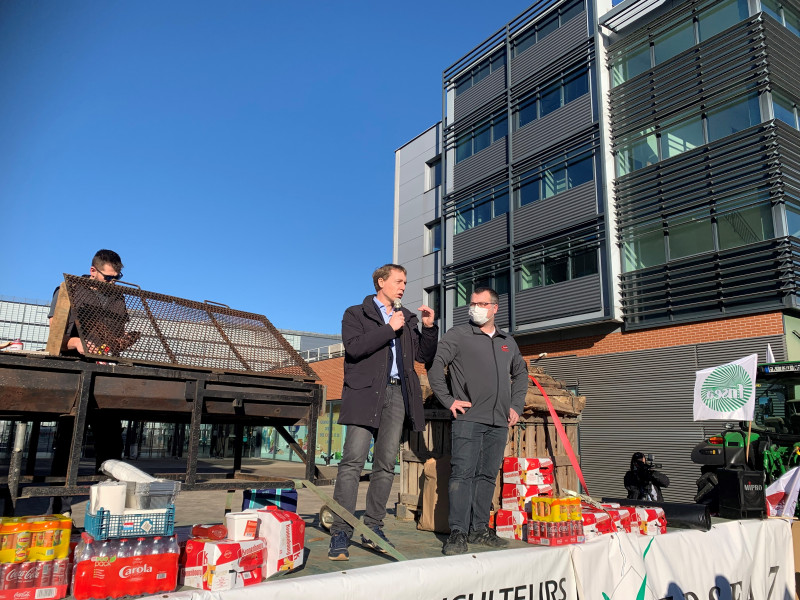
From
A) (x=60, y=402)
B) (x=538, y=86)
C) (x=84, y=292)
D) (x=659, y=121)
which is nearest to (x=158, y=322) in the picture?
(x=84, y=292)

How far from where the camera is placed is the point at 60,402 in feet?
11.1

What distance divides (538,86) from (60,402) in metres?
20.4

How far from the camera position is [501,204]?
21.5 meters

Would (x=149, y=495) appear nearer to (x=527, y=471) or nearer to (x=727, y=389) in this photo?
(x=527, y=471)

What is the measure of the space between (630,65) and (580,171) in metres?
3.55

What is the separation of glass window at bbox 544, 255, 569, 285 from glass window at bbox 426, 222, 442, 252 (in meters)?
7.51

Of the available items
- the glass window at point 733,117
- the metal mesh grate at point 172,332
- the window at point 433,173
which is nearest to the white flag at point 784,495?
the metal mesh grate at point 172,332

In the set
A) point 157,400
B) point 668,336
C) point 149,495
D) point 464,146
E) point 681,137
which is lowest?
point 149,495

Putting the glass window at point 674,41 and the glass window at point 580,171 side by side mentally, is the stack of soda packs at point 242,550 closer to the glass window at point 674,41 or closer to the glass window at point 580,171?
the glass window at point 580,171

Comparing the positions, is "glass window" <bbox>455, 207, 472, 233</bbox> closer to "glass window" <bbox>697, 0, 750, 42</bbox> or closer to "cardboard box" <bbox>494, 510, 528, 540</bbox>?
"glass window" <bbox>697, 0, 750, 42</bbox>

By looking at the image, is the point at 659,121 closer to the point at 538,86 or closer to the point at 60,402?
the point at 538,86

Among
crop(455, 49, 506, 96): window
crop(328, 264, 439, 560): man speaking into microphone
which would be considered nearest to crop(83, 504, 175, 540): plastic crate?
crop(328, 264, 439, 560): man speaking into microphone

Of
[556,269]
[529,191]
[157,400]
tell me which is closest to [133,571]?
[157,400]

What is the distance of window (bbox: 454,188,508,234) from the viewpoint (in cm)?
2153
